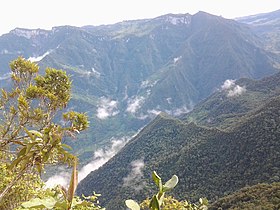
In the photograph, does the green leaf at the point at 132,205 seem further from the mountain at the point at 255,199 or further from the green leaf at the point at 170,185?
the mountain at the point at 255,199

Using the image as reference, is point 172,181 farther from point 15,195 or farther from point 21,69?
point 15,195

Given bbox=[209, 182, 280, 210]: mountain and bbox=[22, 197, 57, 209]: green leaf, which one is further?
bbox=[209, 182, 280, 210]: mountain

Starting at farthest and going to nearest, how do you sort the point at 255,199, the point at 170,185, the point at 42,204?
1. the point at 255,199
2. the point at 170,185
3. the point at 42,204

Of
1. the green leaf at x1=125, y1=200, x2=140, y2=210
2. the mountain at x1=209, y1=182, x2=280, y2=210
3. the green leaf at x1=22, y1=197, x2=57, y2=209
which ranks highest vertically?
the green leaf at x1=22, y1=197, x2=57, y2=209

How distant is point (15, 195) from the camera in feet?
51.1

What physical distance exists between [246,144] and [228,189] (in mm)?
26958

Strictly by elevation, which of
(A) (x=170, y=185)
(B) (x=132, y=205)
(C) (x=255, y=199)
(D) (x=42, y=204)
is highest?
(D) (x=42, y=204)

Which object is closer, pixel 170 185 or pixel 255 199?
pixel 170 185

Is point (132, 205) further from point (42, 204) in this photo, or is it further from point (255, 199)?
point (255, 199)

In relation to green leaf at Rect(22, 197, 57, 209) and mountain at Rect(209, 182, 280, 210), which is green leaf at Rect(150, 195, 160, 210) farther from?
mountain at Rect(209, 182, 280, 210)

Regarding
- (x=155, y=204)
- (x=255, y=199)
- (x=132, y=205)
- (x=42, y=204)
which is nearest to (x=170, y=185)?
(x=155, y=204)

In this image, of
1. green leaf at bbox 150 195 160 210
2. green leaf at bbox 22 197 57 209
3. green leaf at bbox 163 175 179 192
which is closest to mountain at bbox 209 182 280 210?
green leaf at bbox 163 175 179 192

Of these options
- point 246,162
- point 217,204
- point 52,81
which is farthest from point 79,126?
point 246,162

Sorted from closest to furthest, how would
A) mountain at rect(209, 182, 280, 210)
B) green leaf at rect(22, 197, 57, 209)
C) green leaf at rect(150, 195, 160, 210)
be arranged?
green leaf at rect(22, 197, 57, 209), green leaf at rect(150, 195, 160, 210), mountain at rect(209, 182, 280, 210)
